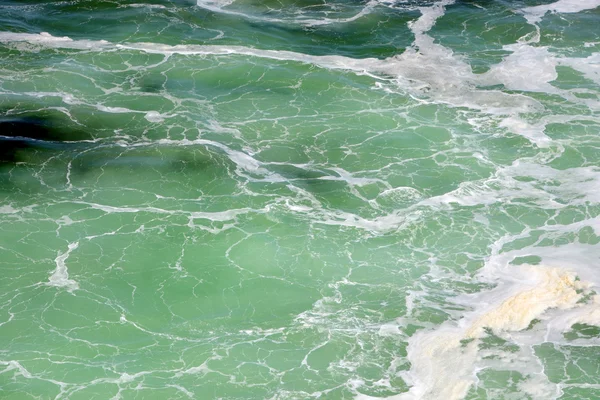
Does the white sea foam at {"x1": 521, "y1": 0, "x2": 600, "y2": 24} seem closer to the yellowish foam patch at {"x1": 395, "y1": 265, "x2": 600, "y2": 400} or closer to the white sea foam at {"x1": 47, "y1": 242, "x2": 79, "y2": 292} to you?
the yellowish foam patch at {"x1": 395, "y1": 265, "x2": 600, "y2": 400}

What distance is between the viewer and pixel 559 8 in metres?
37.1

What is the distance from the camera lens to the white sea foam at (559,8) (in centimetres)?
3625

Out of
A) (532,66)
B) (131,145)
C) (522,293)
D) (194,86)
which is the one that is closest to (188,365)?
(522,293)

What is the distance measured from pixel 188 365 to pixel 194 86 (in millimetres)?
13832

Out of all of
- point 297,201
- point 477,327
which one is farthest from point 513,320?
point 297,201

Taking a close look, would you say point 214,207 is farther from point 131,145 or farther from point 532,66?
point 532,66

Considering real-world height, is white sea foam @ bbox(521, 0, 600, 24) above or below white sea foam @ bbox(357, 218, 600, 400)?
above

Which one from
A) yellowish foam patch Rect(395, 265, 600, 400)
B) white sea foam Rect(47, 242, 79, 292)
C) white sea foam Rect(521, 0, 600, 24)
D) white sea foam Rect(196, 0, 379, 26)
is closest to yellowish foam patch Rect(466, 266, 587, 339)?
yellowish foam patch Rect(395, 265, 600, 400)

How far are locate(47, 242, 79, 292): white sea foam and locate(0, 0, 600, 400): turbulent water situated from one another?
0.05 m

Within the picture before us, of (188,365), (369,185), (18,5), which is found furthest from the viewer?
(18,5)

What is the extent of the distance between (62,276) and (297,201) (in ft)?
22.2

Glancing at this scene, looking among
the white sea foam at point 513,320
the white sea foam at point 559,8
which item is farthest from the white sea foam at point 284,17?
the white sea foam at point 513,320

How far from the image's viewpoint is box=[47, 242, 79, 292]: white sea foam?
21219mm

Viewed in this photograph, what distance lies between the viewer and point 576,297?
802 inches
